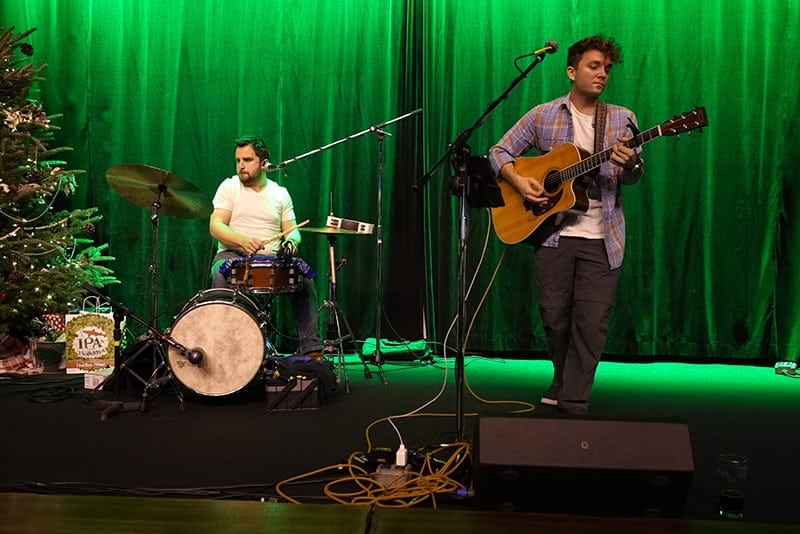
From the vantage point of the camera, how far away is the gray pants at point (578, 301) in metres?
3.91

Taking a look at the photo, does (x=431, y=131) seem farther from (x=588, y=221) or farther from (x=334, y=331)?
(x=588, y=221)

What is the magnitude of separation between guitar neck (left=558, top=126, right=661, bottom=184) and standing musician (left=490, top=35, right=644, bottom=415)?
11cm

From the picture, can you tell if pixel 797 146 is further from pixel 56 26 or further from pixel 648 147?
pixel 56 26

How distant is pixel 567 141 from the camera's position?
4.03m

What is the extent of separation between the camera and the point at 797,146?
19.0 feet

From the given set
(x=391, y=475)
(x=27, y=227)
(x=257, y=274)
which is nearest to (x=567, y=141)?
(x=257, y=274)

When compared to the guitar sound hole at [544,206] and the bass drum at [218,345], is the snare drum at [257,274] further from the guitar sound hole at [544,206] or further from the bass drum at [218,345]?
the guitar sound hole at [544,206]

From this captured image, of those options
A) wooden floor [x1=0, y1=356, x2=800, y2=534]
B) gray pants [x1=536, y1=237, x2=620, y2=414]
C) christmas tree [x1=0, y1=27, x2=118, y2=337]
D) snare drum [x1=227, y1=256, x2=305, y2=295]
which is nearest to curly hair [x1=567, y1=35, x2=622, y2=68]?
gray pants [x1=536, y1=237, x2=620, y2=414]

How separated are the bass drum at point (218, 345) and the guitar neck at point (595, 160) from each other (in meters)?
1.79

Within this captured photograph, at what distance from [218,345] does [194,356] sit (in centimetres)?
14

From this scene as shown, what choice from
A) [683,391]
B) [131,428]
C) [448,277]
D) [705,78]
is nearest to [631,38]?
[705,78]

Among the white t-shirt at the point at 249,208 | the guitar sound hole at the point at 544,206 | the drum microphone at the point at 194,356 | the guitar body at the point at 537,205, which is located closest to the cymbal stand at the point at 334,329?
the white t-shirt at the point at 249,208

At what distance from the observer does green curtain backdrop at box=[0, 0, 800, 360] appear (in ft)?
19.2

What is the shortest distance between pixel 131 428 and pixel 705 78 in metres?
4.72
